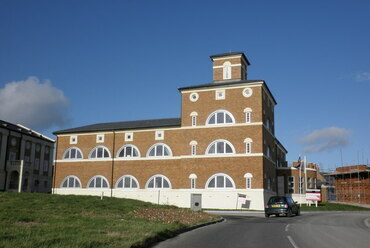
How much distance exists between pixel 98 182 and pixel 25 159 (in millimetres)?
20697

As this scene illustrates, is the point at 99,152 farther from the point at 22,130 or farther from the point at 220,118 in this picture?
the point at 22,130

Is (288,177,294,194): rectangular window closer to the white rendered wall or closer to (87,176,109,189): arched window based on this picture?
the white rendered wall

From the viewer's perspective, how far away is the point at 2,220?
46.5ft

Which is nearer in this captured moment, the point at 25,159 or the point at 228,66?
the point at 228,66

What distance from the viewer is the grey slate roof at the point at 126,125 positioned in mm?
46400

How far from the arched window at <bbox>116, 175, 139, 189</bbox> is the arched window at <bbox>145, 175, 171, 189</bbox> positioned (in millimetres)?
1655

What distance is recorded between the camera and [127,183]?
152 feet

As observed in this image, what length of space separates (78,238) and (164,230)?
3.95 metres

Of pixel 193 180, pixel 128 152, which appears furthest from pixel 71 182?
pixel 193 180

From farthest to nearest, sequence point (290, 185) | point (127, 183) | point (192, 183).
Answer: point (290, 185), point (127, 183), point (192, 183)

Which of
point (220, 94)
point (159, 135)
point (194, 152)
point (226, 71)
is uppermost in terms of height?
point (226, 71)

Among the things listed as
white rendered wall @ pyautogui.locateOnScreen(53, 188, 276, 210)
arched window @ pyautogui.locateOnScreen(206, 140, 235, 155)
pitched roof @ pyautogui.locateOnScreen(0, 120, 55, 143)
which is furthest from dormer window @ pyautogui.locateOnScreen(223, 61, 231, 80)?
pitched roof @ pyautogui.locateOnScreen(0, 120, 55, 143)

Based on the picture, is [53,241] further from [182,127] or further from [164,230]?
Result: [182,127]

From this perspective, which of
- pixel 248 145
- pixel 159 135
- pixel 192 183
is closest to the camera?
pixel 248 145
